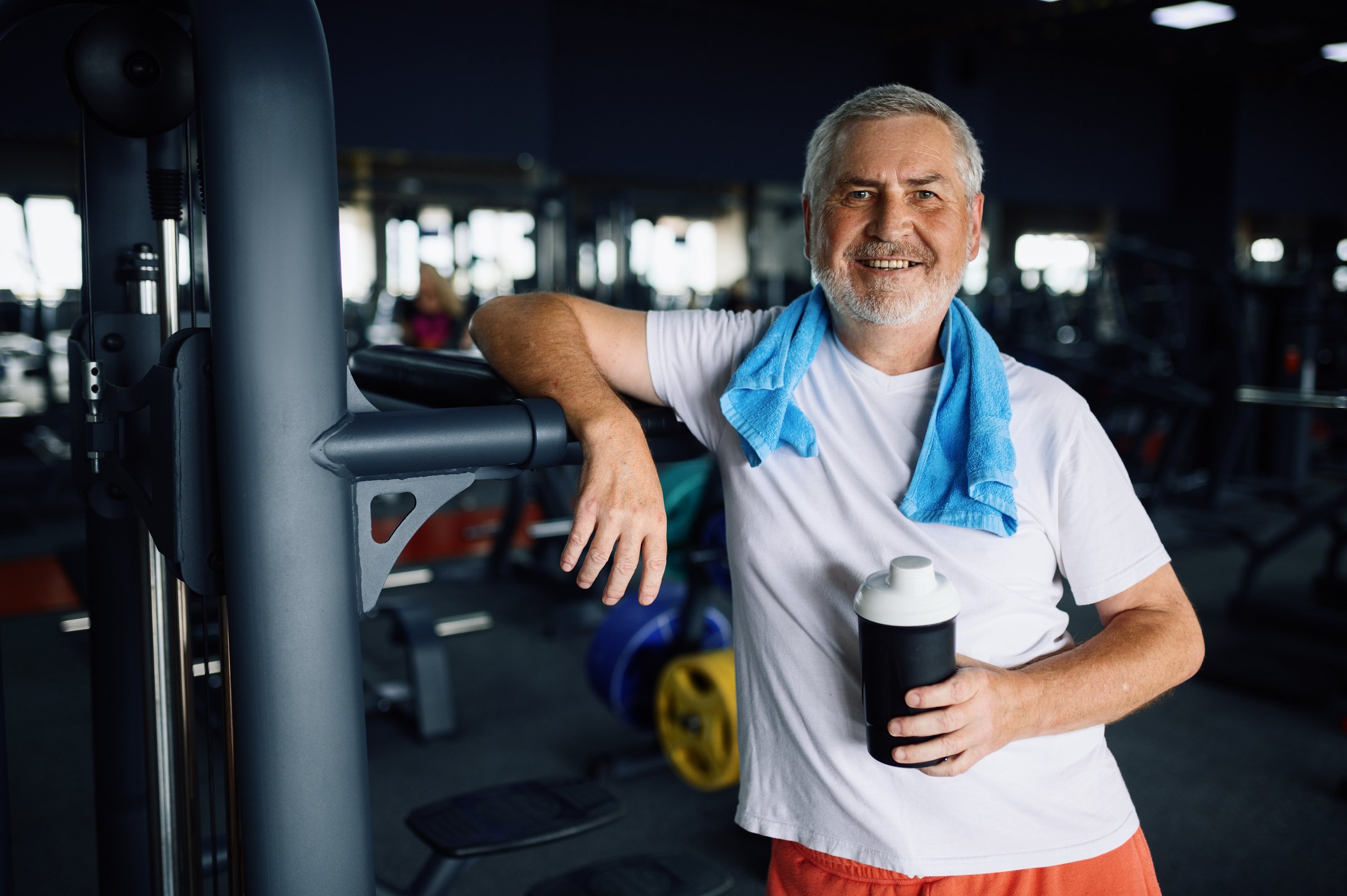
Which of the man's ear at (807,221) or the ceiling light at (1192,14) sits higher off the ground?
the ceiling light at (1192,14)

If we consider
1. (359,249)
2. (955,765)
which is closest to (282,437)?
(955,765)

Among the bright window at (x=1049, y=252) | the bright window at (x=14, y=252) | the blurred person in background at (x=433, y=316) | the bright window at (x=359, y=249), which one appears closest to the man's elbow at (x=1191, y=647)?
the blurred person in background at (x=433, y=316)

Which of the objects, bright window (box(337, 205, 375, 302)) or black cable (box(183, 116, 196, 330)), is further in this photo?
bright window (box(337, 205, 375, 302))

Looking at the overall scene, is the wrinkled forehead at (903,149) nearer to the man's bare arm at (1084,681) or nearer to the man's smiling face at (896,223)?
the man's smiling face at (896,223)

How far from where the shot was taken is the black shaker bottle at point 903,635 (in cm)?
77

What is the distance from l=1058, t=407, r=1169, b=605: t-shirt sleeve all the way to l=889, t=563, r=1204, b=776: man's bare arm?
0.07 feet

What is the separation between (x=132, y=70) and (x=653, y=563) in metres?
0.58

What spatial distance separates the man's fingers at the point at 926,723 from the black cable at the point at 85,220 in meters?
0.80

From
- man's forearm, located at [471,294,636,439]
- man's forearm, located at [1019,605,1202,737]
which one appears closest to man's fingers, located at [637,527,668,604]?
man's forearm, located at [471,294,636,439]

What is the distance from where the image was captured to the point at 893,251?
1129 mm

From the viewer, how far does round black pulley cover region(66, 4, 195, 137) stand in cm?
80

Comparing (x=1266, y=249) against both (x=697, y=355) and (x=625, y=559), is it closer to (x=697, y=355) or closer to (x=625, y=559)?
(x=697, y=355)

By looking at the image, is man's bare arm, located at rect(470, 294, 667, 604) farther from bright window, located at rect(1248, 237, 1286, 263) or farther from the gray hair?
bright window, located at rect(1248, 237, 1286, 263)

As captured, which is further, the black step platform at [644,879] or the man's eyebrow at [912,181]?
the black step platform at [644,879]
